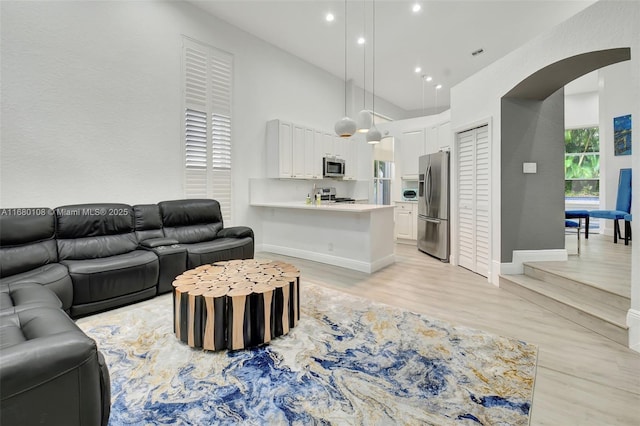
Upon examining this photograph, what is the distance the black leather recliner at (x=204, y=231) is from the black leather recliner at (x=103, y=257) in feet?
1.61

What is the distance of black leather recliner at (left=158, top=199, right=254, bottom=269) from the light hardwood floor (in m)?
1.02

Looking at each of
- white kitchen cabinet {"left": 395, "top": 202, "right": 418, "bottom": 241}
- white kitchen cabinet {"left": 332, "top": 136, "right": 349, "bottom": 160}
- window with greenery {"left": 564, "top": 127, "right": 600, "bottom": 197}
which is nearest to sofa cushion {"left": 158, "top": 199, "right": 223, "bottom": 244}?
white kitchen cabinet {"left": 332, "top": 136, "right": 349, "bottom": 160}

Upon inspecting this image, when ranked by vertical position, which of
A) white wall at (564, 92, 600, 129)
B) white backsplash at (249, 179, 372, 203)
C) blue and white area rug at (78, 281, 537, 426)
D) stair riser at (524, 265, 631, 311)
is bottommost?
blue and white area rug at (78, 281, 537, 426)

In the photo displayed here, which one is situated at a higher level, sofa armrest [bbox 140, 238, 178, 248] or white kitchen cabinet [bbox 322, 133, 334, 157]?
white kitchen cabinet [bbox 322, 133, 334, 157]

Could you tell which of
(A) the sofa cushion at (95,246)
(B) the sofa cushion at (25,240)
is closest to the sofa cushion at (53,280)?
(B) the sofa cushion at (25,240)

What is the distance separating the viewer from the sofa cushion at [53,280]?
245cm

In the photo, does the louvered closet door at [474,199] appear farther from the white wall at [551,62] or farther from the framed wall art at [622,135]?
the framed wall art at [622,135]

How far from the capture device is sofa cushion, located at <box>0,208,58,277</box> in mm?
2666

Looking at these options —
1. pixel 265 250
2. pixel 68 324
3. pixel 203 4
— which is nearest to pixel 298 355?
pixel 68 324

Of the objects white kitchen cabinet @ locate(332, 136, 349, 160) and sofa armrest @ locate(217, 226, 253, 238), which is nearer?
sofa armrest @ locate(217, 226, 253, 238)

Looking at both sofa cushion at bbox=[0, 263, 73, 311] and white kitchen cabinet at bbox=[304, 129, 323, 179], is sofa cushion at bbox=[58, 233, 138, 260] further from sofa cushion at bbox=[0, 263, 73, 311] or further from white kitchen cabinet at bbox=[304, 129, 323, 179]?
white kitchen cabinet at bbox=[304, 129, 323, 179]

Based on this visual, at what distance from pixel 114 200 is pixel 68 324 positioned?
2.80 meters

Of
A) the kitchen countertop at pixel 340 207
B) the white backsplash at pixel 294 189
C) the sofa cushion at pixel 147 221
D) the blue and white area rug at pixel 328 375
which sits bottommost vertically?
the blue and white area rug at pixel 328 375

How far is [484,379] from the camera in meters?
1.84
